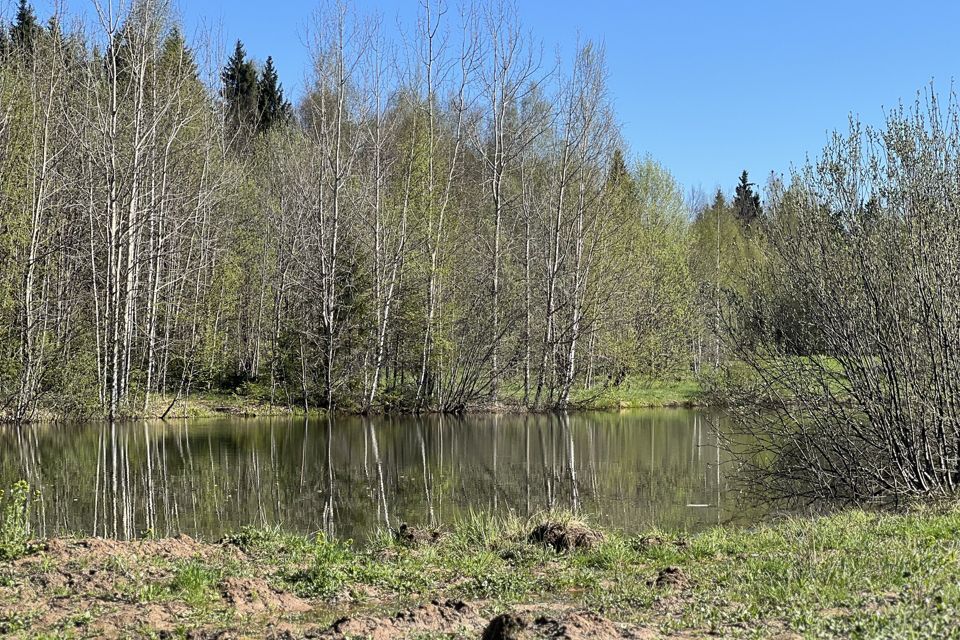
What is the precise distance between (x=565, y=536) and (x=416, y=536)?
1.61m

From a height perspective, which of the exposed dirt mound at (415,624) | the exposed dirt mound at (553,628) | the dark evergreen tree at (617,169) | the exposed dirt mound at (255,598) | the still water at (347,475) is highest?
the dark evergreen tree at (617,169)

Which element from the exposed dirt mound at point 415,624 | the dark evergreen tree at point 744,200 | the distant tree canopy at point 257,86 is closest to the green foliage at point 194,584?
the exposed dirt mound at point 415,624

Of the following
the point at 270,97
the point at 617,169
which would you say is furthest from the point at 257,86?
the point at 617,169

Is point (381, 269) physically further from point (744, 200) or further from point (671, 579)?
point (744, 200)

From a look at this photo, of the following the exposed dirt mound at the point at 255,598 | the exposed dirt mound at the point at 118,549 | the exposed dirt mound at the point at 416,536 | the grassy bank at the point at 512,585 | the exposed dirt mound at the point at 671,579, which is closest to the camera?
the grassy bank at the point at 512,585

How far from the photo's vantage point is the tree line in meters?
24.1

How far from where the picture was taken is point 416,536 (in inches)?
357

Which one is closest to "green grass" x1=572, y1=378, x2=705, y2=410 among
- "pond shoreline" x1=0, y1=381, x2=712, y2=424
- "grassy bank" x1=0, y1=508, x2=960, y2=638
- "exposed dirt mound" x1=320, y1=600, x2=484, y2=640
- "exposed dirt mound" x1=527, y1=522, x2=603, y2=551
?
"pond shoreline" x1=0, y1=381, x2=712, y2=424

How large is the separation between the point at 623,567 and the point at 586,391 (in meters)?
26.9

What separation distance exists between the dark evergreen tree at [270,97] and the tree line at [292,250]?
16.4 metres

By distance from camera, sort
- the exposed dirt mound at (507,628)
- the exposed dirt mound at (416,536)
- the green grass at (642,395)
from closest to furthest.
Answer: the exposed dirt mound at (507,628) < the exposed dirt mound at (416,536) < the green grass at (642,395)

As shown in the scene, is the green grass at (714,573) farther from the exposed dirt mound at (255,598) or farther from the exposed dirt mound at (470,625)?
the exposed dirt mound at (470,625)

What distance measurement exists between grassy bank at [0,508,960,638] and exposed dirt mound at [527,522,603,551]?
85mm

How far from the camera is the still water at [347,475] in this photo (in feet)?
37.0
